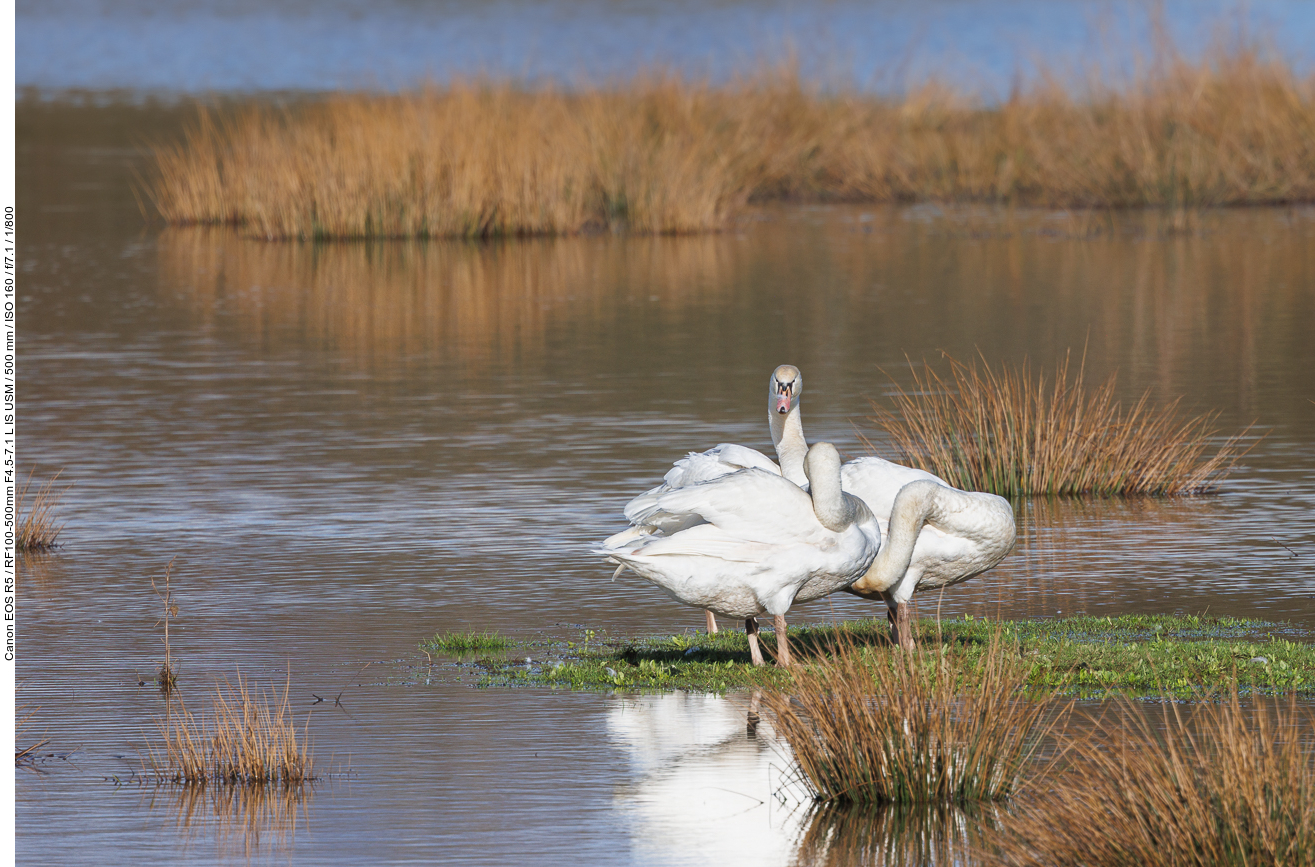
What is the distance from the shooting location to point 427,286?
27.5 m

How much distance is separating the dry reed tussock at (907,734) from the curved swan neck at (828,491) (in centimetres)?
164

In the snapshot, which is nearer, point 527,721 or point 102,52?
point 527,721

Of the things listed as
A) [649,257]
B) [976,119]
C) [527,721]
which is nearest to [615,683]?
[527,721]

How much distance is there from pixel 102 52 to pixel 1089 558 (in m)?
82.6

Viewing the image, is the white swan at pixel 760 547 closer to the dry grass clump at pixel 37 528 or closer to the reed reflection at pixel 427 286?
the dry grass clump at pixel 37 528

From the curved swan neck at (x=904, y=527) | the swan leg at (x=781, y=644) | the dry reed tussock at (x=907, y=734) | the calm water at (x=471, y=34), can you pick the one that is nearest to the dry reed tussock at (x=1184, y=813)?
the dry reed tussock at (x=907, y=734)

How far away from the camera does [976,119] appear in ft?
132

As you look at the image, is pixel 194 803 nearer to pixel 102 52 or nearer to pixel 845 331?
pixel 845 331

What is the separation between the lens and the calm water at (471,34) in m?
77.8

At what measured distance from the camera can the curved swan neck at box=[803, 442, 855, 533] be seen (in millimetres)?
9289

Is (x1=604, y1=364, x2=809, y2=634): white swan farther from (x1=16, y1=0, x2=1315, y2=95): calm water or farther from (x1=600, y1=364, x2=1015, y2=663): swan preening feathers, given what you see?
(x1=16, y1=0, x2=1315, y2=95): calm water

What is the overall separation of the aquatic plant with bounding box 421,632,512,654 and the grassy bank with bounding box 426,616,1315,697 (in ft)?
0.18

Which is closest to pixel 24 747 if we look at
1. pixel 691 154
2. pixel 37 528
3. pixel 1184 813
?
pixel 1184 813

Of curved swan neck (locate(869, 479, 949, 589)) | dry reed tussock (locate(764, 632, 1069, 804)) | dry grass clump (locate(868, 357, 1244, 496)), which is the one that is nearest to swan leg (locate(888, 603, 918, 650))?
curved swan neck (locate(869, 479, 949, 589))
